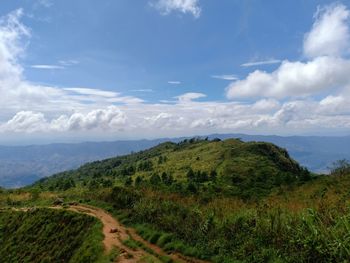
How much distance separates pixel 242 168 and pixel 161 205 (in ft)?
233

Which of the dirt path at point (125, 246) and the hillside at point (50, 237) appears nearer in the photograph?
the dirt path at point (125, 246)

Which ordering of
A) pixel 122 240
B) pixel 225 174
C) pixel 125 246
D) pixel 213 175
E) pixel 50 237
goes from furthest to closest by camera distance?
pixel 225 174
pixel 213 175
pixel 50 237
pixel 122 240
pixel 125 246

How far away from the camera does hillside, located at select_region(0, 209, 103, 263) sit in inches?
900

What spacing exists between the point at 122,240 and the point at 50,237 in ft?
28.7

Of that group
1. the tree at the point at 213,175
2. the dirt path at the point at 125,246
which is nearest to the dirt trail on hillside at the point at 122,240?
the dirt path at the point at 125,246

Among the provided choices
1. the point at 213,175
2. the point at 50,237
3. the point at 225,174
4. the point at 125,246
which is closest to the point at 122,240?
the point at 125,246

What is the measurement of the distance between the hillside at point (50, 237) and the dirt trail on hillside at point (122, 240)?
64 centimetres

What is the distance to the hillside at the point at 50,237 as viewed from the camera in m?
22.9

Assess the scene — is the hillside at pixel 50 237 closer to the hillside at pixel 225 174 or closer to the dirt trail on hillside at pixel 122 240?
the dirt trail on hillside at pixel 122 240

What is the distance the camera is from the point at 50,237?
27109 mm

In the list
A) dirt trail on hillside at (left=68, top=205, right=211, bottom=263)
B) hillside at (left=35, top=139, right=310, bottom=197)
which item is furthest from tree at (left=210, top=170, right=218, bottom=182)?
dirt trail on hillside at (left=68, top=205, right=211, bottom=263)

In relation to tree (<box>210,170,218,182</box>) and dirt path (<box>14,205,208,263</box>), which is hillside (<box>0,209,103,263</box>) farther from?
tree (<box>210,170,218,182</box>)

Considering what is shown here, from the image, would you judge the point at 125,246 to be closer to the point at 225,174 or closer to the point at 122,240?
the point at 122,240

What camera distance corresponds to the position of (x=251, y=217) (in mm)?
18062
